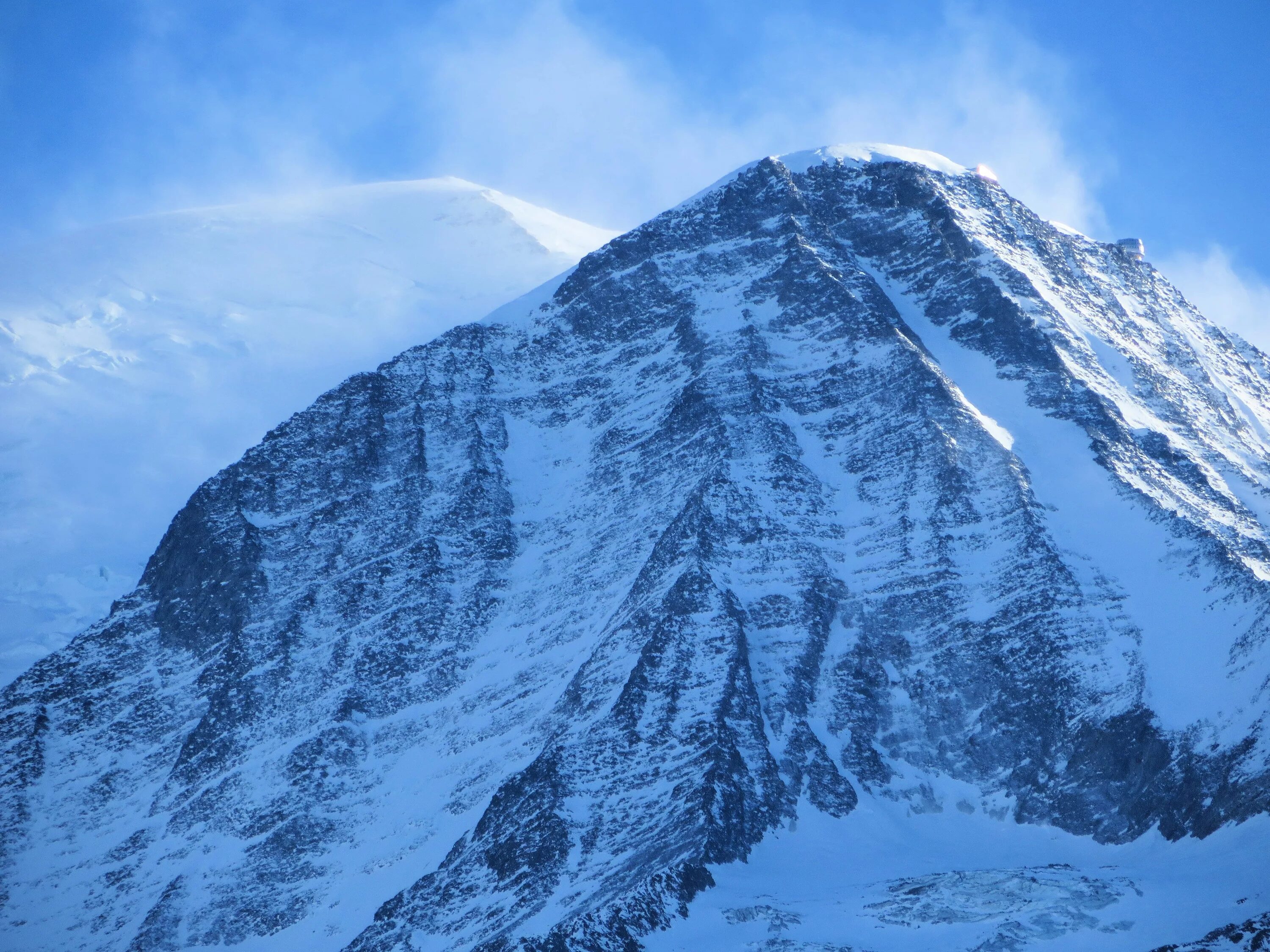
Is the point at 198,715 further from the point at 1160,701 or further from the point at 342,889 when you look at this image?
the point at 1160,701

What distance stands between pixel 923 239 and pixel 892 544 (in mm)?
59503

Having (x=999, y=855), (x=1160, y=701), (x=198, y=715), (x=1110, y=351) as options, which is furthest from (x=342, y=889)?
(x=1110, y=351)

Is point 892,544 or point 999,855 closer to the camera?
point 999,855

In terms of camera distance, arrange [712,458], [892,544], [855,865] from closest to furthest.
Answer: [855,865]
[892,544]
[712,458]

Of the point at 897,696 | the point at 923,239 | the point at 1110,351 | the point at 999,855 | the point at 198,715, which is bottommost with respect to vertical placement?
the point at 999,855

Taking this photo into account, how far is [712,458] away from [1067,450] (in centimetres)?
3712

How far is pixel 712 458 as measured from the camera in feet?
502

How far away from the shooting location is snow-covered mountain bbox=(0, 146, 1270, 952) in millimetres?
113750

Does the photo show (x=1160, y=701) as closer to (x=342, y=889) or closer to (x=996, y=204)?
(x=342, y=889)

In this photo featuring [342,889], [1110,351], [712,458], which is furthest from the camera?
[1110,351]

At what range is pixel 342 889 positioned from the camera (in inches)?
4966

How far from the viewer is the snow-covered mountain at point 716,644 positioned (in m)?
114

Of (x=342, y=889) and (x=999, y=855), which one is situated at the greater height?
(x=342, y=889)

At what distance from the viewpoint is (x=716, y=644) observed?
12988 cm
